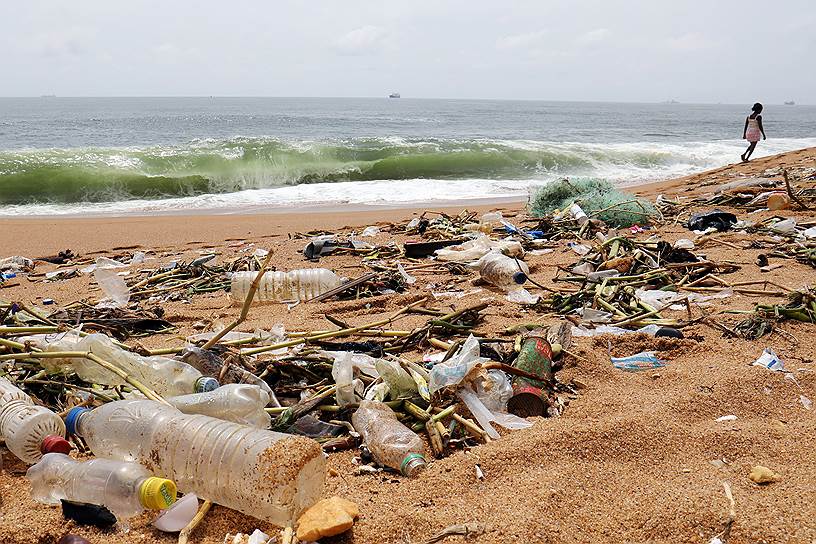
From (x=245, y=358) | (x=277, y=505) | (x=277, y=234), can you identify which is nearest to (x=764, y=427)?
(x=277, y=505)

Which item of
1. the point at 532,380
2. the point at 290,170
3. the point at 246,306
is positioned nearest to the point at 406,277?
the point at 532,380

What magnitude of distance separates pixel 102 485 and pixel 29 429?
392mm

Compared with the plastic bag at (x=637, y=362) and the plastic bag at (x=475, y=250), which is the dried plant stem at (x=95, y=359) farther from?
the plastic bag at (x=475, y=250)

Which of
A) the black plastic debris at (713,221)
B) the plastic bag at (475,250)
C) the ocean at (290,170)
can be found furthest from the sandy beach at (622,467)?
the ocean at (290,170)

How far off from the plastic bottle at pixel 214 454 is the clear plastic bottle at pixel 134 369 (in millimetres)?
267

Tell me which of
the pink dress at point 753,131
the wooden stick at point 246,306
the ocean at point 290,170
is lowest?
the ocean at point 290,170

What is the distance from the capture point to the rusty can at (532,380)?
2256mm

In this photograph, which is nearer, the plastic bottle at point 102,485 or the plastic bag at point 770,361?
the plastic bottle at point 102,485

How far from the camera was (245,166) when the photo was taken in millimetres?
16828

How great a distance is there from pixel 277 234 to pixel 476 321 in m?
4.53

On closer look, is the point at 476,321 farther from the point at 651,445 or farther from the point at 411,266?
the point at 411,266

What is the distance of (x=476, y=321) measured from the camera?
3.15 meters

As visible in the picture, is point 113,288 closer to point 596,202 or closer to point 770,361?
point 770,361

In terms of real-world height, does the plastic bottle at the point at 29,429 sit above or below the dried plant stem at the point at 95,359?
below
